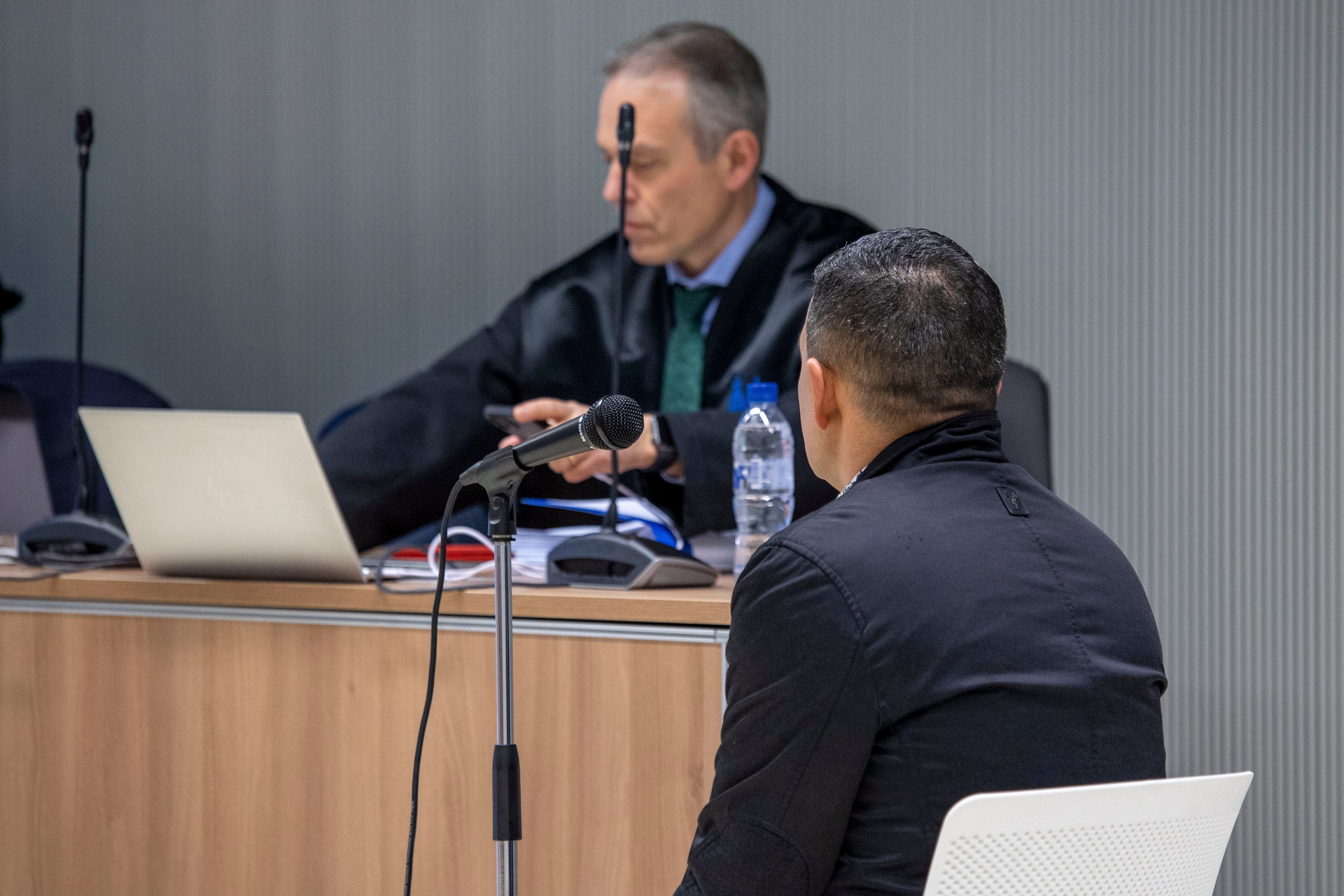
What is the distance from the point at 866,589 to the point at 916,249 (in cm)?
29

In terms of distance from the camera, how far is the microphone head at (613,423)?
0.92m

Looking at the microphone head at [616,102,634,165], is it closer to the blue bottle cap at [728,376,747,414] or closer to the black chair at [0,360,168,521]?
the blue bottle cap at [728,376,747,414]

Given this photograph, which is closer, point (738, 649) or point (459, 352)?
point (738, 649)

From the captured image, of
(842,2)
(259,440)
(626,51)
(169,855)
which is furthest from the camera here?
(842,2)

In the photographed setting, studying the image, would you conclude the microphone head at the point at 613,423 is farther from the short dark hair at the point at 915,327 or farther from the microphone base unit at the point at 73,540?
the microphone base unit at the point at 73,540

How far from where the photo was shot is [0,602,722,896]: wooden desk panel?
1.36 m

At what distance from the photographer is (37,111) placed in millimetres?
3064

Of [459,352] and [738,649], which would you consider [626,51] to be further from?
[738,649]

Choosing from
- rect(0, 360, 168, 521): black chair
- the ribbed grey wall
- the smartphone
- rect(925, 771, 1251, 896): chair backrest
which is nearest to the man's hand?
the smartphone

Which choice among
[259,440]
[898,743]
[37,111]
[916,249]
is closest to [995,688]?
[898,743]

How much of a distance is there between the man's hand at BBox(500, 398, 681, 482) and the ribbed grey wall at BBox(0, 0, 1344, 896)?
117cm

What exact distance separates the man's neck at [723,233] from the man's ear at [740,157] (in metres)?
0.03

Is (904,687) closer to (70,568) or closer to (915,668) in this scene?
(915,668)

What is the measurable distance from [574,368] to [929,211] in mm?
881
